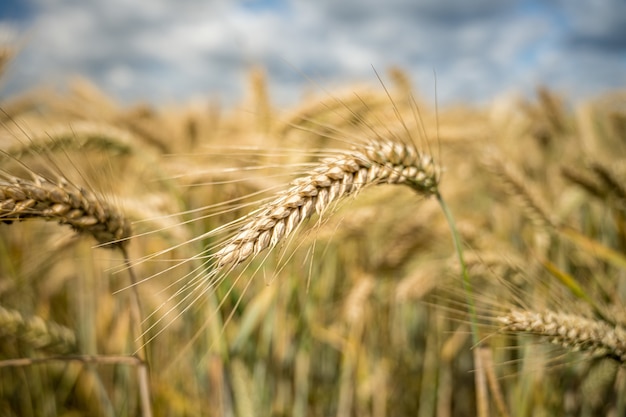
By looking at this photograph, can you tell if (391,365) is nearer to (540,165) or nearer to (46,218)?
(46,218)

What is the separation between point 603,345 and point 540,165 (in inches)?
121

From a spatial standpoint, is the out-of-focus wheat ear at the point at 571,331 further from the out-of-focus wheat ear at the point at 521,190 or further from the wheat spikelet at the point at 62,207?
the wheat spikelet at the point at 62,207

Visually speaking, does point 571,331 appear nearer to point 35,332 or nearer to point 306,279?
point 306,279

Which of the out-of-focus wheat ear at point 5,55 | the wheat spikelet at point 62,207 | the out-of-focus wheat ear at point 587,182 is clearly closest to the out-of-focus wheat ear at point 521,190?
the out-of-focus wheat ear at point 587,182

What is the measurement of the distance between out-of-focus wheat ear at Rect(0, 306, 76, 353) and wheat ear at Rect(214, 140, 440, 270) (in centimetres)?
75

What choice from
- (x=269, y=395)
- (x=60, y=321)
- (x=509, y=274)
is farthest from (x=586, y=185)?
(x=60, y=321)

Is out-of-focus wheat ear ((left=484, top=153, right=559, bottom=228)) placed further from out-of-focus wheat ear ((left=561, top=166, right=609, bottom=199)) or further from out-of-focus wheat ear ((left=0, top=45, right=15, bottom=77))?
out-of-focus wheat ear ((left=0, top=45, right=15, bottom=77))

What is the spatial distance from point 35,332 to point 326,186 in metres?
0.92

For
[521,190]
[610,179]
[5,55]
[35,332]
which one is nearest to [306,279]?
[521,190]

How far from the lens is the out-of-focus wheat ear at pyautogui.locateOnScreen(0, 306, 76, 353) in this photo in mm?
1202

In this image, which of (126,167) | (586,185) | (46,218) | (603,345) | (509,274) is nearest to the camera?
(46,218)

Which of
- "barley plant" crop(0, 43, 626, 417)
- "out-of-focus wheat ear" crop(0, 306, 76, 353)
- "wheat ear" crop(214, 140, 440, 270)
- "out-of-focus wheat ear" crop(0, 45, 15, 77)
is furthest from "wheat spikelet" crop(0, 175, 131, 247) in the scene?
"out-of-focus wheat ear" crop(0, 45, 15, 77)

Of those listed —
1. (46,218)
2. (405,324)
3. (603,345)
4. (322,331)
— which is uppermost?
(46,218)

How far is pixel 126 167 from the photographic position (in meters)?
3.67
